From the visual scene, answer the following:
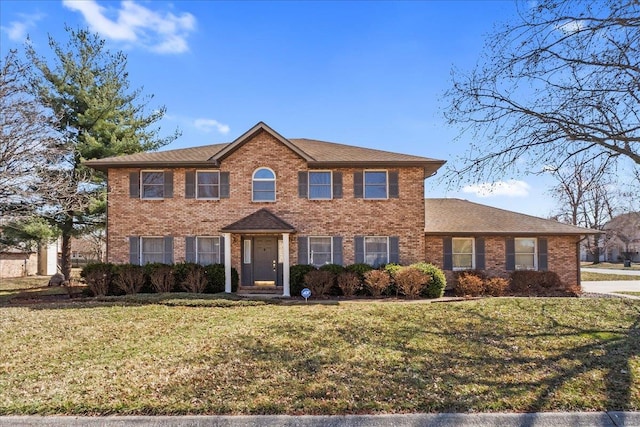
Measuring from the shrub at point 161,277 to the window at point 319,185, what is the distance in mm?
5966

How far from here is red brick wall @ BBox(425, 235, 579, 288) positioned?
17969mm

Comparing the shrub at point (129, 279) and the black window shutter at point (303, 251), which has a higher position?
the black window shutter at point (303, 251)

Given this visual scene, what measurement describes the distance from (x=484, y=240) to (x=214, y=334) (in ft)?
42.3

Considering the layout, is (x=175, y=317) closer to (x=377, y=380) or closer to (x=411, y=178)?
(x=377, y=380)

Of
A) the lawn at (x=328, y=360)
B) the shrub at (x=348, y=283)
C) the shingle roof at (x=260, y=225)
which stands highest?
the shingle roof at (x=260, y=225)

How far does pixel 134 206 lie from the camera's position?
57.4 feet

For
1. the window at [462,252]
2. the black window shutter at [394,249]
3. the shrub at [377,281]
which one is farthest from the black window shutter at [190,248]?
the window at [462,252]

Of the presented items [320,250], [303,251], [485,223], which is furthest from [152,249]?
[485,223]

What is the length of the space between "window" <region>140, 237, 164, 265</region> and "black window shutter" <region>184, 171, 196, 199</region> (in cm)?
203

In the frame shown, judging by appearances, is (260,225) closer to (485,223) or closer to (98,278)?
(98,278)

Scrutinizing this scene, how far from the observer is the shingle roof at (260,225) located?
16.3m

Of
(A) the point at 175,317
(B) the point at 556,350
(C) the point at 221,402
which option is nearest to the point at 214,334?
(A) the point at 175,317

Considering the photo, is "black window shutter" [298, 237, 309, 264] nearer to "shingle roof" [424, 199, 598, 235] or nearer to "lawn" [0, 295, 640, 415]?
"shingle roof" [424, 199, 598, 235]

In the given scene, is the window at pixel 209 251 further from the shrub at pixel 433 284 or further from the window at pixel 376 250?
the shrub at pixel 433 284
